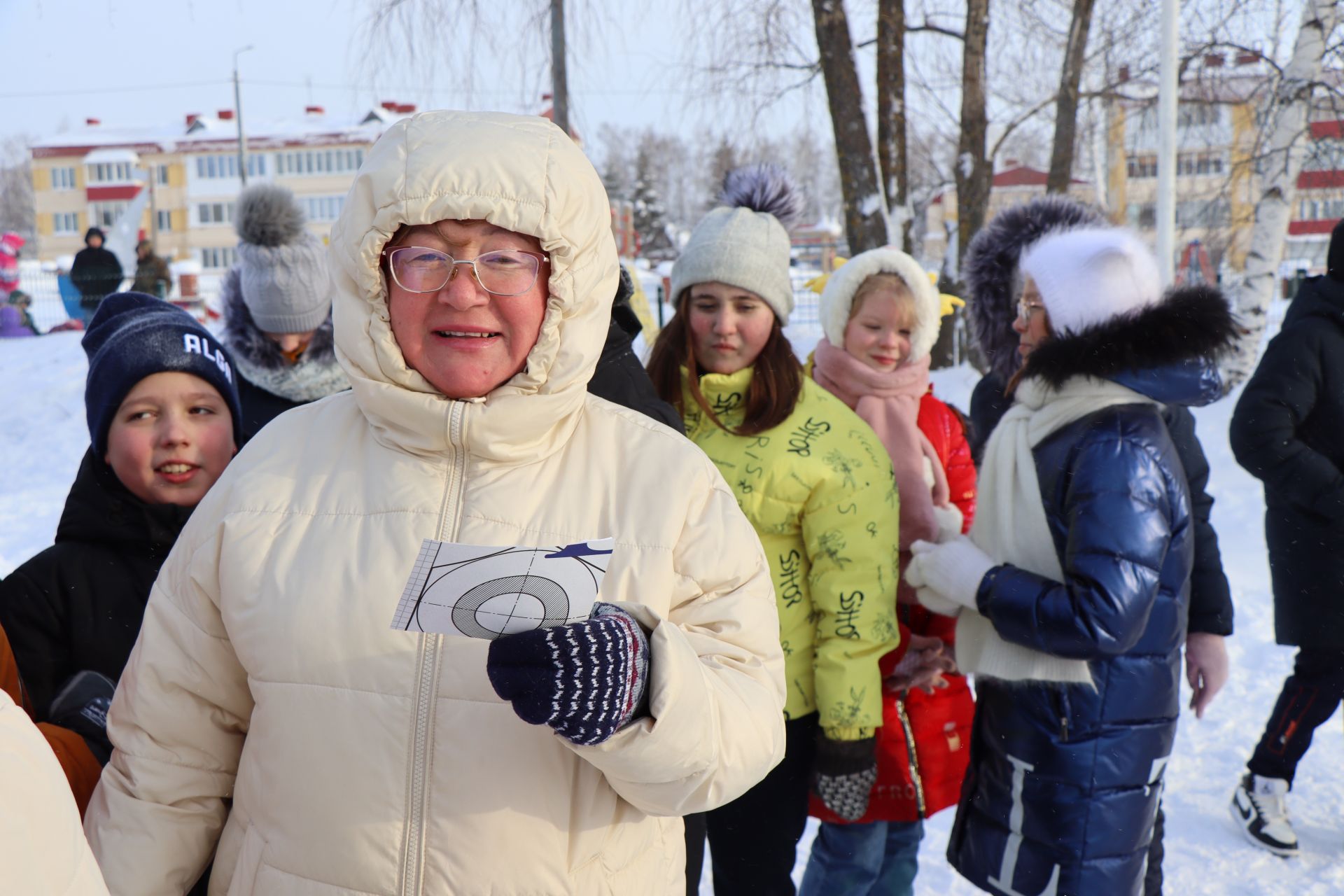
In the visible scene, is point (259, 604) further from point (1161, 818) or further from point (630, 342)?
point (1161, 818)

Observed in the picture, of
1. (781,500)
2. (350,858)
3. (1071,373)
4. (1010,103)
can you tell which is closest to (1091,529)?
(1071,373)

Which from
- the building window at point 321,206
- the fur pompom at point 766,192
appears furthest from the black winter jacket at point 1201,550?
the building window at point 321,206

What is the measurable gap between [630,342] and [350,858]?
1.42 meters

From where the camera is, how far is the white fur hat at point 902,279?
10.6 ft

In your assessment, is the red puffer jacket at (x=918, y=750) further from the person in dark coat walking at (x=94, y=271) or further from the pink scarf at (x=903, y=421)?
the person in dark coat walking at (x=94, y=271)

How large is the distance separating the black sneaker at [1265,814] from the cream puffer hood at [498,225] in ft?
10.5

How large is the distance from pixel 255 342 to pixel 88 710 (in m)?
2.22

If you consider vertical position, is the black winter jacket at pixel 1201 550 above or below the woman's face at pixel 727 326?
below

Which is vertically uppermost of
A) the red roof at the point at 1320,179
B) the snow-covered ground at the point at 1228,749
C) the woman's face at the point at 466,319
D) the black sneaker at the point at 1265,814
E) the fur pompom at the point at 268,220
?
the red roof at the point at 1320,179

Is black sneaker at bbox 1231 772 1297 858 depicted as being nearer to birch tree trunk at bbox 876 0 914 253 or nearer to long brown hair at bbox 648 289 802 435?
long brown hair at bbox 648 289 802 435

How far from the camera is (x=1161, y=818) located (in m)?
2.95

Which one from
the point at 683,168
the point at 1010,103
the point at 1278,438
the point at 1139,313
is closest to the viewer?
the point at 1139,313

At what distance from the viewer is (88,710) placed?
6.09 feet

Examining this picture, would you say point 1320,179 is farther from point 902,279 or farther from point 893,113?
point 902,279
